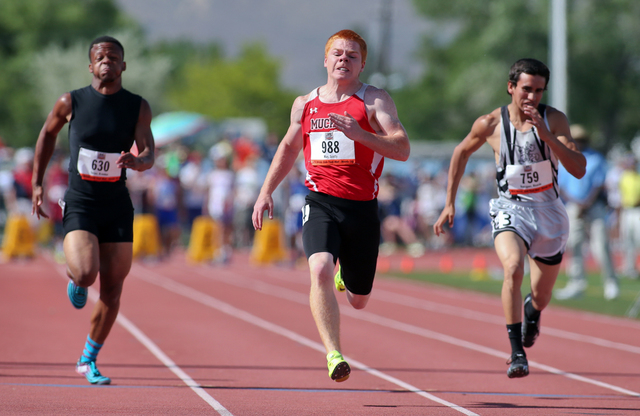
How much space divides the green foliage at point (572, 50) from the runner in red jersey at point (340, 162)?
3035cm

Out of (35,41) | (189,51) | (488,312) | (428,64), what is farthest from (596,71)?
(189,51)

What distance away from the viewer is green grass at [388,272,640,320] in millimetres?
12109

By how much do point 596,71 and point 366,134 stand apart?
114ft

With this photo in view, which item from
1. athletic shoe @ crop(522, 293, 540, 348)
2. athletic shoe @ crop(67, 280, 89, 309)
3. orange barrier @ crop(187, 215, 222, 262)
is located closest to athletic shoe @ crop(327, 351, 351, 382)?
athletic shoe @ crop(67, 280, 89, 309)

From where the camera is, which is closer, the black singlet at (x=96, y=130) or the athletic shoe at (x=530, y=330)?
the black singlet at (x=96, y=130)

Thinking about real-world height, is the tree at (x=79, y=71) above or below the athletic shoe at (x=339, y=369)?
above

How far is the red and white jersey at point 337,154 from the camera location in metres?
5.46

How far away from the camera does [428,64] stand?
5678 centimetres

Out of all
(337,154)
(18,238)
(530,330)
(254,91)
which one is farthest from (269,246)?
(254,91)

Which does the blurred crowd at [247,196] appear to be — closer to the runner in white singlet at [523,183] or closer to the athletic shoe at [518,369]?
the runner in white singlet at [523,183]

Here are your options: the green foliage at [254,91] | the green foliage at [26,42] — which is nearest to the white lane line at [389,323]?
the green foliage at [26,42]

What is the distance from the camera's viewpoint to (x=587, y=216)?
1267cm

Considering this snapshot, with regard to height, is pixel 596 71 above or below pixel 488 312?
above

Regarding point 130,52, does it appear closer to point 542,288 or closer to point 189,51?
point 542,288
